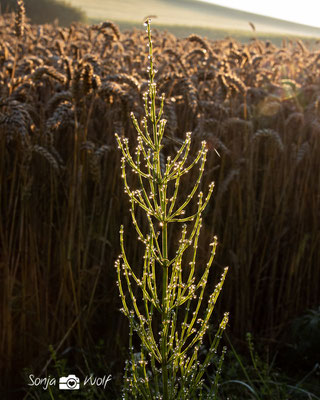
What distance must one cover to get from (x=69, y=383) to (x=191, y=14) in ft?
183

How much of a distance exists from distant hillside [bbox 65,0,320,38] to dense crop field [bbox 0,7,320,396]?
46.8m

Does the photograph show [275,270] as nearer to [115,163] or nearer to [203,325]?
[115,163]

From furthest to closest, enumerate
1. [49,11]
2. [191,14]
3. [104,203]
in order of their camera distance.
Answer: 1. [191,14]
2. [49,11]
3. [104,203]

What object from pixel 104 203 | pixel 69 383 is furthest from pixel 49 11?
pixel 69 383

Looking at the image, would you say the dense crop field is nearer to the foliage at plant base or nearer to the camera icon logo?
the camera icon logo

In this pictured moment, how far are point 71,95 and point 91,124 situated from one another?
52 cm

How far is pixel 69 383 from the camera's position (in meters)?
2.14

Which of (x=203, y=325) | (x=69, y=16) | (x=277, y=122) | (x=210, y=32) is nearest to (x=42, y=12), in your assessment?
(x=69, y=16)

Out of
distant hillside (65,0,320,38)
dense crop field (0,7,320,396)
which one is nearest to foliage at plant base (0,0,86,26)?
dense crop field (0,7,320,396)

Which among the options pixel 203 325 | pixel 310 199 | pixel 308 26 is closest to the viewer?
pixel 203 325

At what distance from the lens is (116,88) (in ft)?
6.59

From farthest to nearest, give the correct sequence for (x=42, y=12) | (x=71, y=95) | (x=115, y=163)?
(x=42, y=12) < (x=115, y=163) < (x=71, y=95)

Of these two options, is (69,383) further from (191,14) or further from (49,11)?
(191,14)

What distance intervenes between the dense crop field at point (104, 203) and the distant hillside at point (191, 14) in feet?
153
